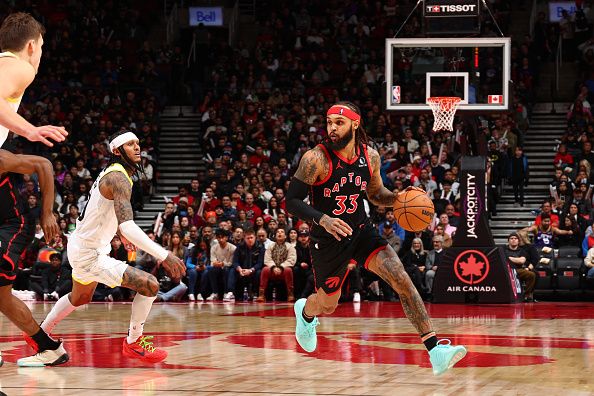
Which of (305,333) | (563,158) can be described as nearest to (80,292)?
(305,333)

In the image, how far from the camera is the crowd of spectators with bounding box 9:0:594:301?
16875 millimetres

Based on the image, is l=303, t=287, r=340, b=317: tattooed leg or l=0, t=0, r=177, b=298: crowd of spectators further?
l=0, t=0, r=177, b=298: crowd of spectators

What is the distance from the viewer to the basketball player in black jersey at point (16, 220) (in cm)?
671

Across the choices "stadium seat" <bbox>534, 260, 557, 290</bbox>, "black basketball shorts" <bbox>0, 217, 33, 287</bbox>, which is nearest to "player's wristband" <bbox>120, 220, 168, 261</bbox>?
"black basketball shorts" <bbox>0, 217, 33, 287</bbox>

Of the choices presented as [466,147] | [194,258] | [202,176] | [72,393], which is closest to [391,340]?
[72,393]

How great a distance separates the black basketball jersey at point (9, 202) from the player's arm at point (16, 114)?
1176mm

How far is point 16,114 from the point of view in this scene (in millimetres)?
5355

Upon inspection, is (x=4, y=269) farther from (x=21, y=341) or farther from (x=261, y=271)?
(x=261, y=271)

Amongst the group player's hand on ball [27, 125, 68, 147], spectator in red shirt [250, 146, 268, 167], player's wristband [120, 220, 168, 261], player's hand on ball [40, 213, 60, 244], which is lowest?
player's wristband [120, 220, 168, 261]

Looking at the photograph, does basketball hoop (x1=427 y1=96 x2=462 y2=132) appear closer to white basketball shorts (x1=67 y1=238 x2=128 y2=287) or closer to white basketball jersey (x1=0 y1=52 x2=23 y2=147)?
white basketball shorts (x1=67 y1=238 x2=128 y2=287)

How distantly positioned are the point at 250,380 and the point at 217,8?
65.7 feet

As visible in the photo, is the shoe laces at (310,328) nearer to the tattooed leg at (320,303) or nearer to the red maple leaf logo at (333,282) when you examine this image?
the tattooed leg at (320,303)

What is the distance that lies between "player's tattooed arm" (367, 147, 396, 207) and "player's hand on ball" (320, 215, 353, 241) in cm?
81

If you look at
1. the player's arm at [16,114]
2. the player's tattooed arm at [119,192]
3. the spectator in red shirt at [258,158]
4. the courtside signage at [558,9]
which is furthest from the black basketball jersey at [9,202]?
the courtside signage at [558,9]
